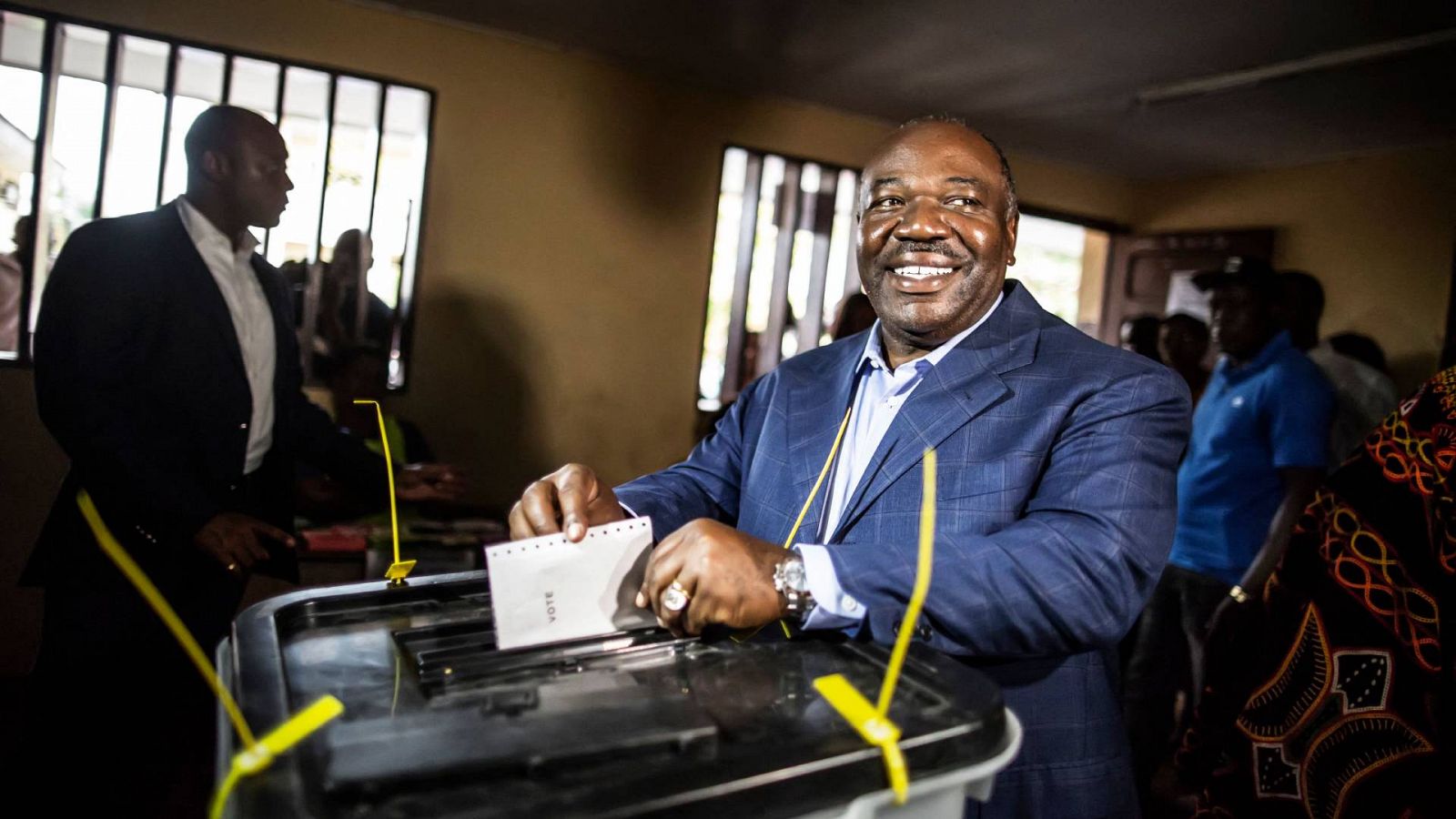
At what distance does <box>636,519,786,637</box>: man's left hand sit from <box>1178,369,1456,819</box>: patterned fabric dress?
105cm

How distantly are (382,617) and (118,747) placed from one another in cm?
152

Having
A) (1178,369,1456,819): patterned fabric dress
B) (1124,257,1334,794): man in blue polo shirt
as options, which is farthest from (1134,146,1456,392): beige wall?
(1178,369,1456,819): patterned fabric dress

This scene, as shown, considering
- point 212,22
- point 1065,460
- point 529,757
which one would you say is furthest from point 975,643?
point 212,22

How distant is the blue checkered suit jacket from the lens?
925 millimetres

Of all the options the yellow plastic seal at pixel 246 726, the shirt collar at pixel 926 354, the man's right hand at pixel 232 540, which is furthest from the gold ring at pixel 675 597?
the man's right hand at pixel 232 540

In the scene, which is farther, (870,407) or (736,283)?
(736,283)

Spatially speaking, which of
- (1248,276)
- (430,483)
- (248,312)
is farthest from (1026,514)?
(1248,276)

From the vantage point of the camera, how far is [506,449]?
418cm

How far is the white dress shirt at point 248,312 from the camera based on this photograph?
2.19 m

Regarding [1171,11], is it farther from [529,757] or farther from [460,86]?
[529,757]

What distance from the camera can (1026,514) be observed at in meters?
1.10

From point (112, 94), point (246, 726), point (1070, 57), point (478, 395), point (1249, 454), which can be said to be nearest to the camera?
point (246, 726)

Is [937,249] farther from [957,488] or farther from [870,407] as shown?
[957,488]

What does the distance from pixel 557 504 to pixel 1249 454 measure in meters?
2.60
